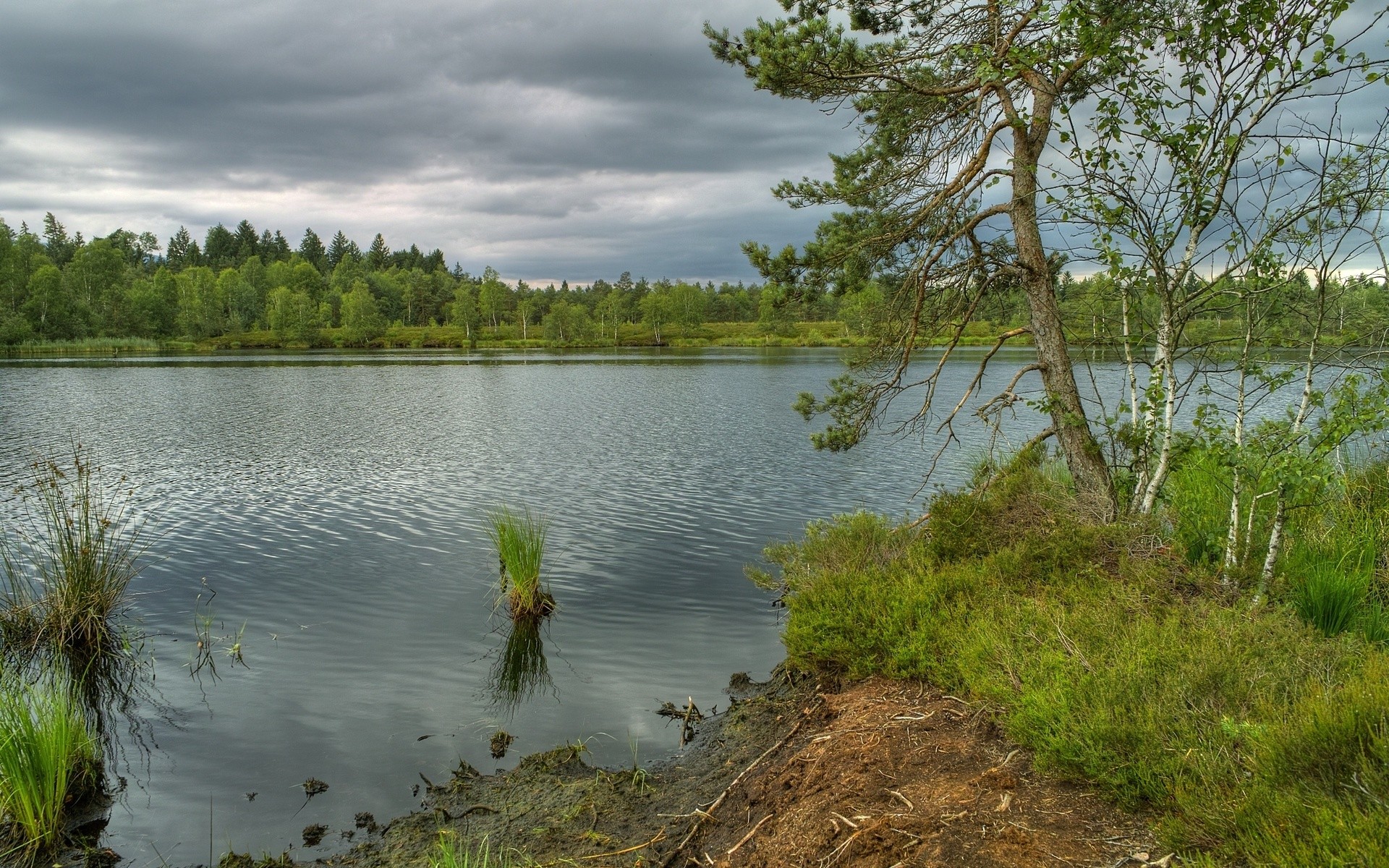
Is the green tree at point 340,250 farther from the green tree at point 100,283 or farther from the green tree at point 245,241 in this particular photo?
the green tree at point 100,283

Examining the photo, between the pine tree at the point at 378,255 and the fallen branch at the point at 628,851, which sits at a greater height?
the pine tree at the point at 378,255

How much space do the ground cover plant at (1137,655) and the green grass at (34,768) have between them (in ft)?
20.0

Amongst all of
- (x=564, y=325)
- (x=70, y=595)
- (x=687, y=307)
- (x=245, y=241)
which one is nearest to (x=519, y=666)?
(x=70, y=595)

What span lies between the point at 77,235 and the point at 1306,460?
17849 centimetres

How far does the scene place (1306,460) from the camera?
6504 millimetres

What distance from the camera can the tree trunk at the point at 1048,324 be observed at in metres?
8.62

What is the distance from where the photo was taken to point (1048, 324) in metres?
8.80

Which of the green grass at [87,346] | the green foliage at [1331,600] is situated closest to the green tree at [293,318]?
the green grass at [87,346]

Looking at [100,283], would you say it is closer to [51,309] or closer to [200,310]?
[200,310]

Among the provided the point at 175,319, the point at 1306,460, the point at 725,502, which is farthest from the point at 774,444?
the point at 175,319

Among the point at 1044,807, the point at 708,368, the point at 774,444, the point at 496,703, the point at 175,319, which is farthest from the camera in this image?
the point at 175,319

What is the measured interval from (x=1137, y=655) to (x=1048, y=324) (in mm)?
4492

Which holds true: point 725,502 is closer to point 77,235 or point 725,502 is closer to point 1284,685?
point 1284,685

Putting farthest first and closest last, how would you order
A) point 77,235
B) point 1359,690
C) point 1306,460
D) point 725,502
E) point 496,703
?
point 77,235
point 725,502
point 496,703
point 1306,460
point 1359,690
